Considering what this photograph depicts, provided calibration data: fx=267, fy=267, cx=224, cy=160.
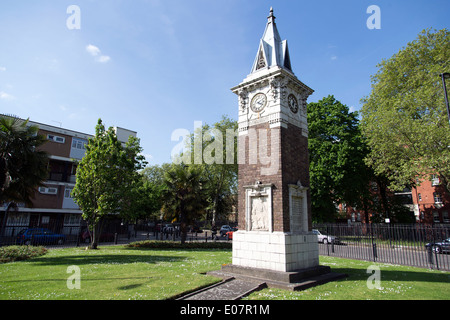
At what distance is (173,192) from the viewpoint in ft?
76.3

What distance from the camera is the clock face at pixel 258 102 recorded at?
39.3ft

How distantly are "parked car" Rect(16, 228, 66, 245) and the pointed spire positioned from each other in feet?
68.7

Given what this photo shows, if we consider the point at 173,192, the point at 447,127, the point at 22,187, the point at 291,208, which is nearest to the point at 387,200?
the point at 447,127

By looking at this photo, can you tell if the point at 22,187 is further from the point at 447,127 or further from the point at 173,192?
the point at 447,127

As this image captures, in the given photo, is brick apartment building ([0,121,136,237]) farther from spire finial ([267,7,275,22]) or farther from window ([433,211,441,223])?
window ([433,211,441,223])

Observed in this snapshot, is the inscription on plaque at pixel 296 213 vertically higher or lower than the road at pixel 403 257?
higher

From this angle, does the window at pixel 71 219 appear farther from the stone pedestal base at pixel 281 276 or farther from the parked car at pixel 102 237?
the stone pedestal base at pixel 281 276

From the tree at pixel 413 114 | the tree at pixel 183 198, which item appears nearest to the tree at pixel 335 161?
the tree at pixel 413 114

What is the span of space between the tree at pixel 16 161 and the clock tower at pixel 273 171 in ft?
37.7

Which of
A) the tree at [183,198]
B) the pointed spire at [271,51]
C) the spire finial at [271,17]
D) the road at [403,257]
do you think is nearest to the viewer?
the pointed spire at [271,51]

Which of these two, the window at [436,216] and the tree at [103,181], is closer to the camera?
the tree at [103,181]

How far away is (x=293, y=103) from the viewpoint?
488 inches

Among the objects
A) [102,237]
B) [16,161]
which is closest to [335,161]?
[102,237]
